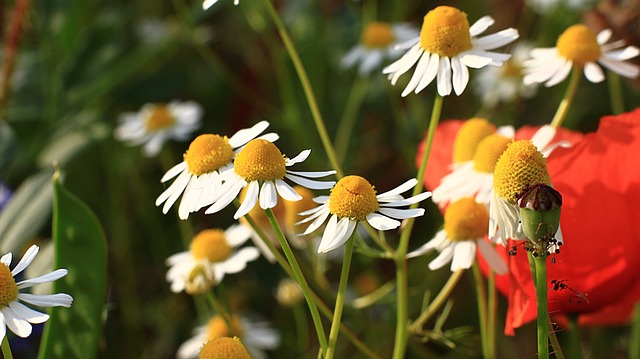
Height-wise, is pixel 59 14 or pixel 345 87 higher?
pixel 59 14

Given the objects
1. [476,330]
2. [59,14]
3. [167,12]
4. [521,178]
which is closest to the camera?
[521,178]

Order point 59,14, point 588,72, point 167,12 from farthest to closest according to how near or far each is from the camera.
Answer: point 167,12 < point 59,14 < point 588,72

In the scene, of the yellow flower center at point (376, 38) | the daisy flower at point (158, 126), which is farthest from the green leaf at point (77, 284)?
the yellow flower center at point (376, 38)

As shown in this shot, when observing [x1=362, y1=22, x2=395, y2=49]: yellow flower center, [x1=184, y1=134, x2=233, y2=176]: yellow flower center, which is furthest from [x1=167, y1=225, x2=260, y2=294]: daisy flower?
[x1=362, y1=22, x2=395, y2=49]: yellow flower center

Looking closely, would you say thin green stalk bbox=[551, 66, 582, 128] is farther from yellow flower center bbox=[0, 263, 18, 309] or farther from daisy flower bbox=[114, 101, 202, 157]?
daisy flower bbox=[114, 101, 202, 157]

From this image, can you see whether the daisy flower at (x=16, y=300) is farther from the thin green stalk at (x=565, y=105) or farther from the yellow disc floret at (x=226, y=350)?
the thin green stalk at (x=565, y=105)

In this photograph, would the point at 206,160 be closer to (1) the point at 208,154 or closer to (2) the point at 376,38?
(1) the point at 208,154

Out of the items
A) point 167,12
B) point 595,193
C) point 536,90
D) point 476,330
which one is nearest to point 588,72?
point 595,193

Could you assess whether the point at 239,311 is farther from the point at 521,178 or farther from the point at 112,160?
the point at 521,178
